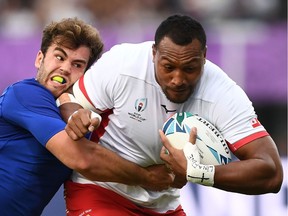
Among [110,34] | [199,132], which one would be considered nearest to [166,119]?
[199,132]

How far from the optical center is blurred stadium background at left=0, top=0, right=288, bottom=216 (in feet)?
43.8

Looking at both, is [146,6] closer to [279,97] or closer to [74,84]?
[279,97]

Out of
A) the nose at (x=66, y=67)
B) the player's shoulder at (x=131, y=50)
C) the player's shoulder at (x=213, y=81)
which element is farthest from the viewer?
the nose at (x=66, y=67)

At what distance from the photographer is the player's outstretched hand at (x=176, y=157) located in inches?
226

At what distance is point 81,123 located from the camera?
565 cm

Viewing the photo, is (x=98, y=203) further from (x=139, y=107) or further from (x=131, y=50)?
(x=131, y=50)

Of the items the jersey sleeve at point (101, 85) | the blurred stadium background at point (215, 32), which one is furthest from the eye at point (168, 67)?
the blurred stadium background at point (215, 32)

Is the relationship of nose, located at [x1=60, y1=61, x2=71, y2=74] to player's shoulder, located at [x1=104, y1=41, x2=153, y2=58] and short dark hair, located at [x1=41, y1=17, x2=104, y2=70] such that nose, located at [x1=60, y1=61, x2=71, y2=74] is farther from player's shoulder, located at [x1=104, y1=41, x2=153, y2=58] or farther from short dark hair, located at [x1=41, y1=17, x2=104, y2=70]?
player's shoulder, located at [x1=104, y1=41, x2=153, y2=58]

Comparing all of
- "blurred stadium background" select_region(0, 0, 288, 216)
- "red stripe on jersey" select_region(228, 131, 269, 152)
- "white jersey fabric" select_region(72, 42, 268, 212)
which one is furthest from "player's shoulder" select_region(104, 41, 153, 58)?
"blurred stadium background" select_region(0, 0, 288, 216)

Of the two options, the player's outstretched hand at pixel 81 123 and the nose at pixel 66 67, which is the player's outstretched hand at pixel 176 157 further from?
the nose at pixel 66 67

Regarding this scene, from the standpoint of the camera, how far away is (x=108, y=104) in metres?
6.18

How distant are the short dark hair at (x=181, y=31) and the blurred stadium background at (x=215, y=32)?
7.04 m

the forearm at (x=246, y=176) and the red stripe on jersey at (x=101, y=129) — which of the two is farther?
the red stripe on jersey at (x=101, y=129)

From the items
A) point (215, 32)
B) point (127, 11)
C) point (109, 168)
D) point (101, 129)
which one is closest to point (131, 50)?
point (101, 129)
